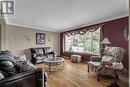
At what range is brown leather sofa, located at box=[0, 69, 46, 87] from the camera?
59.0 inches

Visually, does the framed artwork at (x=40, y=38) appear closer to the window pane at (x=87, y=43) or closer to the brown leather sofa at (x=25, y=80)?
the window pane at (x=87, y=43)

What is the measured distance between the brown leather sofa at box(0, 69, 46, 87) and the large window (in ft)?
13.7

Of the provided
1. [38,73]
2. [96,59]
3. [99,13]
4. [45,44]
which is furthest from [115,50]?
[45,44]

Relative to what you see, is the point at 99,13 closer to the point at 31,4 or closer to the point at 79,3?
the point at 79,3

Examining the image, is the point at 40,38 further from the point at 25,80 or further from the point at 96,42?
the point at 25,80

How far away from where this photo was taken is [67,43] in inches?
310

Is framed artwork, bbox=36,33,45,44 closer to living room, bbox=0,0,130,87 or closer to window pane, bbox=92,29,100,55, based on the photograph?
living room, bbox=0,0,130,87

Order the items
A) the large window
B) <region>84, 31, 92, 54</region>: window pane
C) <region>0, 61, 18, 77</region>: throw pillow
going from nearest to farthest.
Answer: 1. <region>0, 61, 18, 77</region>: throw pillow
2. the large window
3. <region>84, 31, 92, 54</region>: window pane

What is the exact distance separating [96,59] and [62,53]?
433 cm

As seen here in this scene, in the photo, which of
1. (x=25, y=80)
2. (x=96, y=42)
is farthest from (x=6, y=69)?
(x=96, y=42)

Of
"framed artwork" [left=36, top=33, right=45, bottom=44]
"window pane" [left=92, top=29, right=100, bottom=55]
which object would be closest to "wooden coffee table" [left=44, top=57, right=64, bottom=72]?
"window pane" [left=92, top=29, right=100, bottom=55]

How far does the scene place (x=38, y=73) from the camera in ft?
6.15

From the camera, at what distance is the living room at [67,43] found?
235 cm

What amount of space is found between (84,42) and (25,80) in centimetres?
509
